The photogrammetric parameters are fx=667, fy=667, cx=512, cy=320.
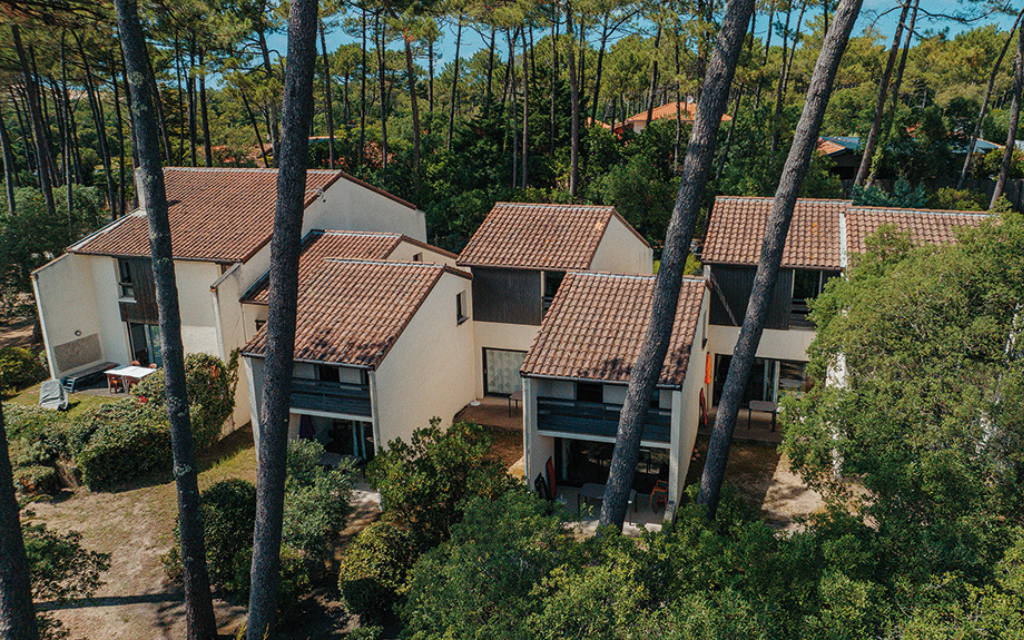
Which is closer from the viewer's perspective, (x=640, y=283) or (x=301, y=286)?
(x=640, y=283)

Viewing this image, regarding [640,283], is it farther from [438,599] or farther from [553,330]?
[438,599]

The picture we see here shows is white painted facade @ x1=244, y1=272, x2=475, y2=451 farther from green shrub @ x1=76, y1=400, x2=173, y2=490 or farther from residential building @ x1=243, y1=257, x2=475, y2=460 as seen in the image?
green shrub @ x1=76, y1=400, x2=173, y2=490

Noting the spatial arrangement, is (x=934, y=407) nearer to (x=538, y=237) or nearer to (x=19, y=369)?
(x=538, y=237)

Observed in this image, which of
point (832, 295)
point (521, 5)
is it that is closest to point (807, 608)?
point (832, 295)

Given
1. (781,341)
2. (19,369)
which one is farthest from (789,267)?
(19,369)

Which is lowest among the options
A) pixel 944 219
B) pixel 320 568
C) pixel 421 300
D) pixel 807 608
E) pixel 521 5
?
pixel 320 568

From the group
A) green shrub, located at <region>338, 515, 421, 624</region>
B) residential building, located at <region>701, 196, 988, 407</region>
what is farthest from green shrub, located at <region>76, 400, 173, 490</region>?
residential building, located at <region>701, 196, 988, 407</region>
